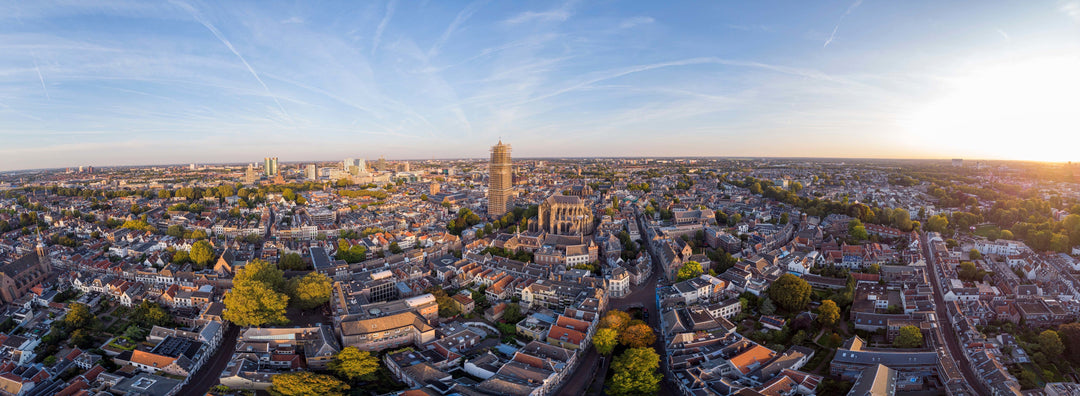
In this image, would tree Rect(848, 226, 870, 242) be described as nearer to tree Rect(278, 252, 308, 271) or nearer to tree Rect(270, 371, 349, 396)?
tree Rect(270, 371, 349, 396)

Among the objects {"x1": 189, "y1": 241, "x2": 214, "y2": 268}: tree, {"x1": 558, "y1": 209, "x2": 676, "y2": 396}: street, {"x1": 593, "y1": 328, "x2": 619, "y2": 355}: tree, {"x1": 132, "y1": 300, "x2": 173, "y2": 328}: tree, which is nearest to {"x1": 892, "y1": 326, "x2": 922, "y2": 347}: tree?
{"x1": 558, "y1": 209, "x2": 676, "y2": 396}: street

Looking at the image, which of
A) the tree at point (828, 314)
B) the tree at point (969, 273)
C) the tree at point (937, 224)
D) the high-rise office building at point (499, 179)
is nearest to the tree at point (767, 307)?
the tree at point (828, 314)

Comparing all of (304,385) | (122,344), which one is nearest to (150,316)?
(122,344)

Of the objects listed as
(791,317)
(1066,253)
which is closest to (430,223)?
(791,317)

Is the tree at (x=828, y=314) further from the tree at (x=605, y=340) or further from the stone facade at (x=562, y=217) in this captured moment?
the stone facade at (x=562, y=217)

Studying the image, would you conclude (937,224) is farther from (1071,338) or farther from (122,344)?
(122,344)

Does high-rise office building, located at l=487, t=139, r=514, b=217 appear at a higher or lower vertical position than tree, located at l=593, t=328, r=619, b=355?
higher
